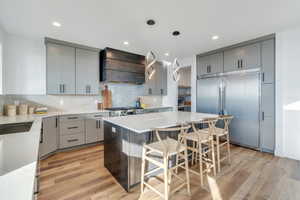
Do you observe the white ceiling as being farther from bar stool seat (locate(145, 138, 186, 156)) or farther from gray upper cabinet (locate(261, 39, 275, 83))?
bar stool seat (locate(145, 138, 186, 156))

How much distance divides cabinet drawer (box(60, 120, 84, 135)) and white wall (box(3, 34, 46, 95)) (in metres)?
0.95

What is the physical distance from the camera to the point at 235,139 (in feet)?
11.6

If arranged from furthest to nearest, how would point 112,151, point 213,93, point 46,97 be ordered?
1. point 213,93
2. point 46,97
3. point 112,151

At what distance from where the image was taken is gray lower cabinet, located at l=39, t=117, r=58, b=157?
106 inches

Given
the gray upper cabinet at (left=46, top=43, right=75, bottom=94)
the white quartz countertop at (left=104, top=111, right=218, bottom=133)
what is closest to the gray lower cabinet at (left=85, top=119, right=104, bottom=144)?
the gray upper cabinet at (left=46, top=43, right=75, bottom=94)

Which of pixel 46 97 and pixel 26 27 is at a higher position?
pixel 26 27

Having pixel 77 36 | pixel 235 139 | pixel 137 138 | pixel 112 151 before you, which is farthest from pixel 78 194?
pixel 235 139

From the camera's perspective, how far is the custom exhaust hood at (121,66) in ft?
12.4

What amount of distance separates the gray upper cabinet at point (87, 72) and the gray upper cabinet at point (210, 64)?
3.08m

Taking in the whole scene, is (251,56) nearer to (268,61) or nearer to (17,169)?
(268,61)

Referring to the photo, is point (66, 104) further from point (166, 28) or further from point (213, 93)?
point (213, 93)

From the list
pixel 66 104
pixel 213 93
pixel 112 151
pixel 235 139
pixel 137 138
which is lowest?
pixel 235 139

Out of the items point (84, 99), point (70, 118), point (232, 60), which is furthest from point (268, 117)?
point (84, 99)

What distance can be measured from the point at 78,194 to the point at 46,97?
2.61 metres
